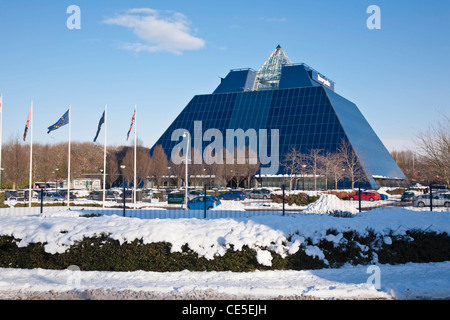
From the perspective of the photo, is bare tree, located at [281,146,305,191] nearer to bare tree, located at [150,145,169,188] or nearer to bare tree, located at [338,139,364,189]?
Answer: bare tree, located at [338,139,364,189]

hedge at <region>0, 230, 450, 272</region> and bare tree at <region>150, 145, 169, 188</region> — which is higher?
bare tree at <region>150, 145, 169, 188</region>

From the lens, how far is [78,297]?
8.91 meters

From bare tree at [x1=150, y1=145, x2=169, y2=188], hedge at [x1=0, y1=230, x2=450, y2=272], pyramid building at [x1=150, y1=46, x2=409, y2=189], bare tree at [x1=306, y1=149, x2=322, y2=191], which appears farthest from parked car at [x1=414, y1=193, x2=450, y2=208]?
bare tree at [x1=150, y1=145, x2=169, y2=188]

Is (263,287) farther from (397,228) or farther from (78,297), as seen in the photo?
(397,228)

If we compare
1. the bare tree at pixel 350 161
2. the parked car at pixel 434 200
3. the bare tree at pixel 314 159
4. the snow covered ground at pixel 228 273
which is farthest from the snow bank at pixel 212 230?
the bare tree at pixel 314 159

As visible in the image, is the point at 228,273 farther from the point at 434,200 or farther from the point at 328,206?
the point at 434,200

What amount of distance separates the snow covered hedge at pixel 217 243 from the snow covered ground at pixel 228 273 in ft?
0.10

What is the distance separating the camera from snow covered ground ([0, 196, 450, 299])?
9.09m

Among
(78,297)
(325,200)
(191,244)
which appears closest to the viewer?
(78,297)

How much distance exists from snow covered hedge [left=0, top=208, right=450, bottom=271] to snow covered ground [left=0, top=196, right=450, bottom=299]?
3cm

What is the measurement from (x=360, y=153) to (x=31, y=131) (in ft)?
156

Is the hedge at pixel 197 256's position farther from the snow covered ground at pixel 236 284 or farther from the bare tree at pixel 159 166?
the bare tree at pixel 159 166

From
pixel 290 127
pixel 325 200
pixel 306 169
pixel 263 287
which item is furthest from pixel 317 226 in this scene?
pixel 290 127

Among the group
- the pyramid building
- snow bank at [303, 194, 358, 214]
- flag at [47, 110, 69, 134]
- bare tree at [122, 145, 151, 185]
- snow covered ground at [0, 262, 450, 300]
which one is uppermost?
the pyramid building
